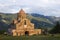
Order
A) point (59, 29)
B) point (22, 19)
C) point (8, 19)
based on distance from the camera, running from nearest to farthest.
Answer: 1. point (59, 29)
2. point (22, 19)
3. point (8, 19)

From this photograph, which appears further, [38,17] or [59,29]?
[38,17]

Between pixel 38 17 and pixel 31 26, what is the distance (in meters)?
115

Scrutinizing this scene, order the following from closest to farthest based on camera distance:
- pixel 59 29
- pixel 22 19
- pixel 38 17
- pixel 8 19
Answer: pixel 59 29 → pixel 22 19 → pixel 8 19 → pixel 38 17

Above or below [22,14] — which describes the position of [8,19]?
below

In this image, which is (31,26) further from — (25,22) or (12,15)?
(12,15)

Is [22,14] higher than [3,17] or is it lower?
higher

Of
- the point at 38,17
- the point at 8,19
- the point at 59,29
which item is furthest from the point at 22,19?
the point at 38,17

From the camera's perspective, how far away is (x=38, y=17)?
188375 millimetres

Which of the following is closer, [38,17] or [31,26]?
[31,26]

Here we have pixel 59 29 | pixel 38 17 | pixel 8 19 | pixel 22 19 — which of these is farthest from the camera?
pixel 38 17

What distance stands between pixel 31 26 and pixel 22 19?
3.20 meters

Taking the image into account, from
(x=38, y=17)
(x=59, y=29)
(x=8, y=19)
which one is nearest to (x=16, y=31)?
(x=59, y=29)

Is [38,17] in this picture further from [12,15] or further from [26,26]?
[26,26]

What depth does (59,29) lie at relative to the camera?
Result: 223ft
